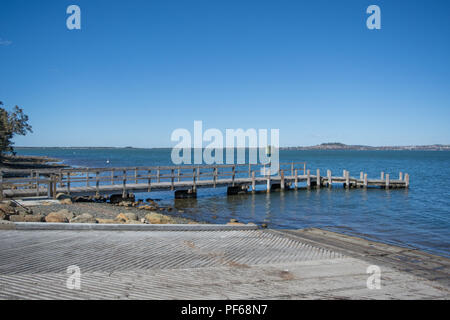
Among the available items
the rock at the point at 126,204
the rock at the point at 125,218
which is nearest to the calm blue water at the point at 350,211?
the rock at the point at 126,204

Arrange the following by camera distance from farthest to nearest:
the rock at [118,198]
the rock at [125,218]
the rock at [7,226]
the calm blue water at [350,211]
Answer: the rock at [118,198], the calm blue water at [350,211], the rock at [125,218], the rock at [7,226]

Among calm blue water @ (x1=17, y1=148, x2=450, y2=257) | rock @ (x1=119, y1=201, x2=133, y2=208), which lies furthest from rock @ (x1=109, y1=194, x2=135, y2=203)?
calm blue water @ (x1=17, y1=148, x2=450, y2=257)

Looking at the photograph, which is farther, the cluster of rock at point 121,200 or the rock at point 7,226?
the cluster of rock at point 121,200

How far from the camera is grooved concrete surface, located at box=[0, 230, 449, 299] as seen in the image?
5.52 meters

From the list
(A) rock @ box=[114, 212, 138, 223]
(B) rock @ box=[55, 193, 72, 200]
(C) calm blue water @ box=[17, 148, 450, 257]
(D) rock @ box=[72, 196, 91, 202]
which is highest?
(B) rock @ box=[55, 193, 72, 200]

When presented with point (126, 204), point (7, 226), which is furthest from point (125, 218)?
point (126, 204)

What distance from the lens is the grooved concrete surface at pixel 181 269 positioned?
552 cm

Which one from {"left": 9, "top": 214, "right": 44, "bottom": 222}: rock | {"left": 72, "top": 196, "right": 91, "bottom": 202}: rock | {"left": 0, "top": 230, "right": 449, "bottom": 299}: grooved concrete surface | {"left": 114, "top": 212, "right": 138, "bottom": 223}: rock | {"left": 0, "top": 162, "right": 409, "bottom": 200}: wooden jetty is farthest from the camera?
{"left": 72, "top": 196, "right": 91, "bottom": 202}: rock

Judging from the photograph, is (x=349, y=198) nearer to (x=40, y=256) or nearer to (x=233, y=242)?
(x=233, y=242)

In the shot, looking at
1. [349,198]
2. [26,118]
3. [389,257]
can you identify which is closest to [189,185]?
[349,198]

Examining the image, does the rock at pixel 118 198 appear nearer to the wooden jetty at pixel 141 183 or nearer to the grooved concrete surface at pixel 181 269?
the wooden jetty at pixel 141 183

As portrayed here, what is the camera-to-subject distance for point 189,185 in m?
27.0

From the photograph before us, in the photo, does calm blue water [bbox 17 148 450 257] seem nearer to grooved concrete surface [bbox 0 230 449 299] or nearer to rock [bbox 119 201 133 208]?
rock [bbox 119 201 133 208]

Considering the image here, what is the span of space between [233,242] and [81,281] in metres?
4.33
